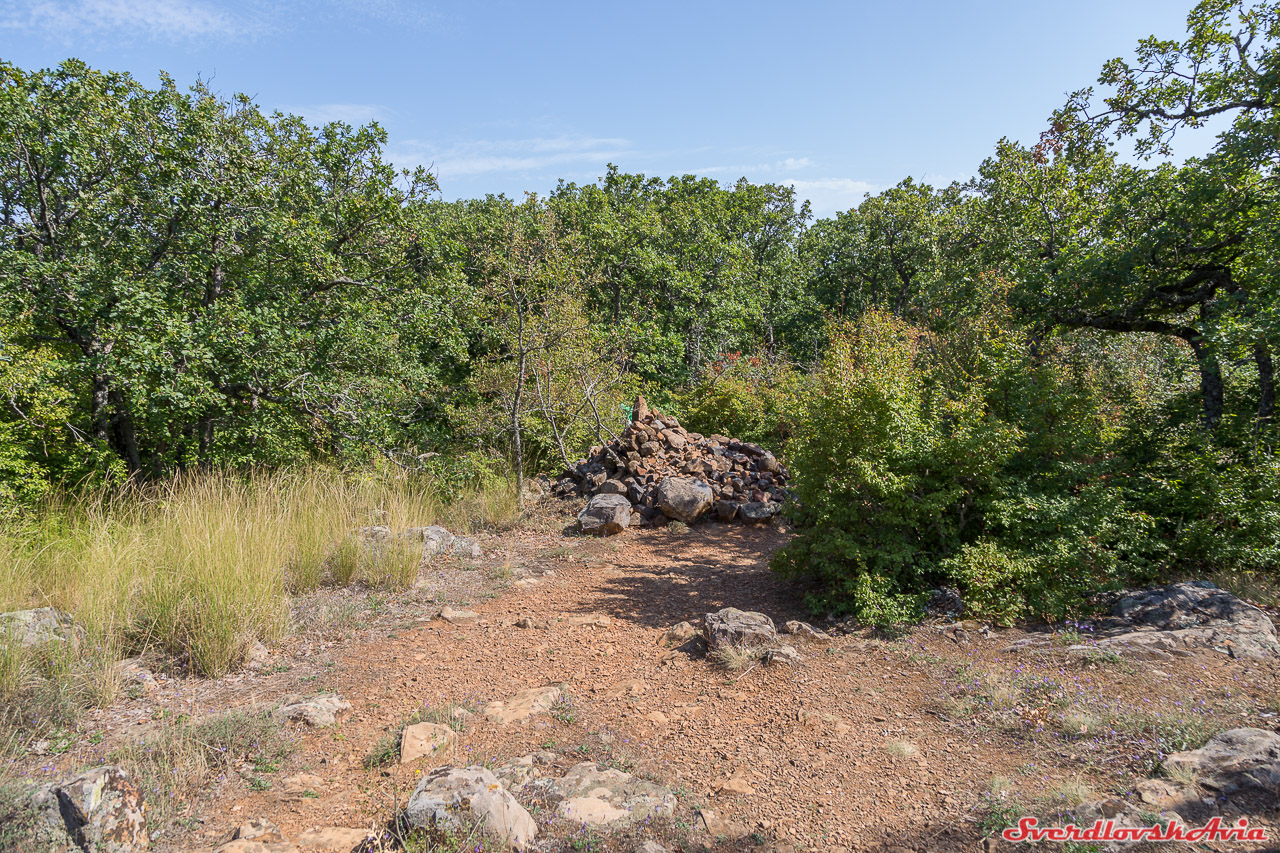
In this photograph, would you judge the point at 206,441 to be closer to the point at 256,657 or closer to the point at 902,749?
the point at 256,657

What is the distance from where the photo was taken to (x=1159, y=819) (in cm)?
233

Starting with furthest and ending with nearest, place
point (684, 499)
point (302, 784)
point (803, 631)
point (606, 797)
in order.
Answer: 1. point (684, 499)
2. point (803, 631)
3. point (302, 784)
4. point (606, 797)

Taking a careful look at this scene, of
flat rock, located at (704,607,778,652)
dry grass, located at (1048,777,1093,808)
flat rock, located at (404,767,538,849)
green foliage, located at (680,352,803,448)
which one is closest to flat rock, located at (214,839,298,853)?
flat rock, located at (404,767,538,849)

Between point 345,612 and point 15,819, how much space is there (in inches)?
101

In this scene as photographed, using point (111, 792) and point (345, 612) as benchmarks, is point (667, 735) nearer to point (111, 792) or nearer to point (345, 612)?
point (111, 792)

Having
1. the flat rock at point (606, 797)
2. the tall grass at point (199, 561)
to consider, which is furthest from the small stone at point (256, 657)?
the flat rock at point (606, 797)

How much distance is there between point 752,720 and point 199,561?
12.4ft

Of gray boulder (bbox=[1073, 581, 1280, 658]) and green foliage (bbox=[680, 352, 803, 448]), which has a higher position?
green foliage (bbox=[680, 352, 803, 448])

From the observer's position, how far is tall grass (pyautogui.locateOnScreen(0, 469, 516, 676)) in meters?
3.96

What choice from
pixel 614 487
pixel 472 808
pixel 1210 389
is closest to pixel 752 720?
pixel 472 808

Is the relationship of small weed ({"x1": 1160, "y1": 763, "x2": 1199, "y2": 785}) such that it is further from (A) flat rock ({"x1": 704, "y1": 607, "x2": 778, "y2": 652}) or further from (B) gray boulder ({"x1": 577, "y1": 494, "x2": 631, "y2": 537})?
(B) gray boulder ({"x1": 577, "y1": 494, "x2": 631, "y2": 537})

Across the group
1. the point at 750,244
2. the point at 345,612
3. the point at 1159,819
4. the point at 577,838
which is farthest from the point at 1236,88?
the point at 750,244

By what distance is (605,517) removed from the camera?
25.4 ft

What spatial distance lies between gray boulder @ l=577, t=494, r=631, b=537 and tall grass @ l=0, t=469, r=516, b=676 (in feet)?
6.88
